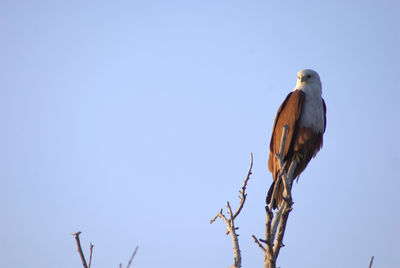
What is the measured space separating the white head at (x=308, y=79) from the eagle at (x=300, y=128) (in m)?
0.22

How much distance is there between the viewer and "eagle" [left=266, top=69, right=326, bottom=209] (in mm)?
5832

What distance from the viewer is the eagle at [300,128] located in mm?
5832

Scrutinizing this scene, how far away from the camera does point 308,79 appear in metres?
6.54

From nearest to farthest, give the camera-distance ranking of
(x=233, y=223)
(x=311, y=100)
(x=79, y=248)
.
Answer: (x=79, y=248) < (x=233, y=223) < (x=311, y=100)

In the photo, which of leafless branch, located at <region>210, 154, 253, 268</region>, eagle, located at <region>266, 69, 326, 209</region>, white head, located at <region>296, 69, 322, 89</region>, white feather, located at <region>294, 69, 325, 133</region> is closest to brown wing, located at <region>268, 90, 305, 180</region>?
eagle, located at <region>266, 69, 326, 209</region>

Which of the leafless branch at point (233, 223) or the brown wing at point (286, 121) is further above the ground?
the brown wing at point (286, 121)

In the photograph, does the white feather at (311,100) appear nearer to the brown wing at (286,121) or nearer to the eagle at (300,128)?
the eagle at (300,128)

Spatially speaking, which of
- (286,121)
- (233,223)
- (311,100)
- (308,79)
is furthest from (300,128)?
(233,223)

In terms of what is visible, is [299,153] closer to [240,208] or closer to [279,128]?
[279,128]

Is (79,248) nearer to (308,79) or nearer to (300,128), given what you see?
(300,128)

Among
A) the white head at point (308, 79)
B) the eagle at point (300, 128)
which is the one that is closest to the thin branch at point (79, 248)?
the eagle at point (300, 128)

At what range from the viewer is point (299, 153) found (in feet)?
19.4

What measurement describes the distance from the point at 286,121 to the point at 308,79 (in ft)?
3.23

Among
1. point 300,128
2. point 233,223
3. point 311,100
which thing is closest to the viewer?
point 233,223
